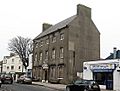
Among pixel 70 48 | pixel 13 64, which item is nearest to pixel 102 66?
pixel 70 48

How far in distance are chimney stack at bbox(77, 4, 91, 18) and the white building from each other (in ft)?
36.0

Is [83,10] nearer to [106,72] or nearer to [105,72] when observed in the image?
[105,72]

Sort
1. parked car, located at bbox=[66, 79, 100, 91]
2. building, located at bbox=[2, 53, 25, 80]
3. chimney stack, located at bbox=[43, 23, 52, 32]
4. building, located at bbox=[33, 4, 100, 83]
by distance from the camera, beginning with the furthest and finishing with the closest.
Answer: building, located at bbox=[2, 53, 25, 80], chimney stack, located at bbox=[43, 23, 52, 32], building, located at bbox=[33, 4, 100, 83], parked car, located at bbox=[66, 79, 100, 91]

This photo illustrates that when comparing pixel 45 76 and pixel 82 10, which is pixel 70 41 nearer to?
pixel 82 10

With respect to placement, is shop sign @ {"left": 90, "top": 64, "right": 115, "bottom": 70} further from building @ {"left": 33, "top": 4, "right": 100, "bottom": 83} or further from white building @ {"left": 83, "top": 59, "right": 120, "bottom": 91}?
building @ {"left": 33, "top": 4, "right": 100, "bottom": 83}

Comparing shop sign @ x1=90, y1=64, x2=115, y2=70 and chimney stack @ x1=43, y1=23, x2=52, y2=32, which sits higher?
chimney stack @ x1=43, y1=23, x2=52, y2=32

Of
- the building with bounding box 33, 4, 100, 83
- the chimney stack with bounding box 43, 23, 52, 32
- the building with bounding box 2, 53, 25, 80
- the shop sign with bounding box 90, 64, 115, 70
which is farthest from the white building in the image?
the building with bounding box 2, 53, 25, 80

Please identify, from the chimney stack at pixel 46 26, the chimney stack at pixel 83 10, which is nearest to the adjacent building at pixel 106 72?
the chimney stack at pixel 83 10

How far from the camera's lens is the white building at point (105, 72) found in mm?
35062

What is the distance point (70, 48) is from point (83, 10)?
723 cm

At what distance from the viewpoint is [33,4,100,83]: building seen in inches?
Result: 1841

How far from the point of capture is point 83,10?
49.7 meters

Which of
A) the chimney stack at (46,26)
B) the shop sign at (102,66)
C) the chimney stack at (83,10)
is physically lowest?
the shop sign at (102,66)

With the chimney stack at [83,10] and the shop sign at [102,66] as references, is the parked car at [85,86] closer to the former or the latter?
the shop sign at [102,66]
